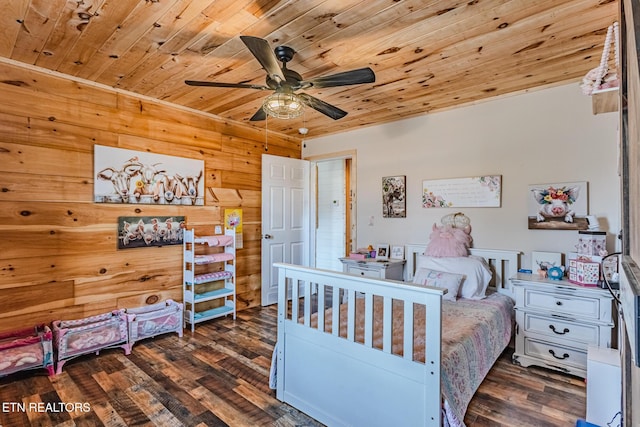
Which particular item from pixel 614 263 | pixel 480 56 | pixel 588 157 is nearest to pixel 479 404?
pixel 614 263

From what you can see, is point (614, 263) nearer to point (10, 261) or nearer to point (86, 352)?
point (86, 352)

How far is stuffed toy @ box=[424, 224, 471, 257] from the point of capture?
3.23m

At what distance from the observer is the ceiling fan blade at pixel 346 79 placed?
190cm

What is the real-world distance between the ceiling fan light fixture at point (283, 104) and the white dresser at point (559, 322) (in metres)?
2.30

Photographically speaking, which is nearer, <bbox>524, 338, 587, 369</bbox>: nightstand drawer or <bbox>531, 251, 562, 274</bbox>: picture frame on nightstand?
<bbox>524, 338, 587, 369</bbox>: nightstand drawer

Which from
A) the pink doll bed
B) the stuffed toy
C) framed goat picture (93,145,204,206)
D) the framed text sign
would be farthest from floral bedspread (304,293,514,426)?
framed goat picture (93,145,204,206)

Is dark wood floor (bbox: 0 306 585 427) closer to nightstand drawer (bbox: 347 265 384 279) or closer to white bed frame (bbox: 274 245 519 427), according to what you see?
white bed frame (bbox: 274 245 519 427)

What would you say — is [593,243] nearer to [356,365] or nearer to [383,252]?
[383,252]

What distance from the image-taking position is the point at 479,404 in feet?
6.92

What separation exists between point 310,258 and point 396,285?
3.25 metres

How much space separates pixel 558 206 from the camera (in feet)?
9.36

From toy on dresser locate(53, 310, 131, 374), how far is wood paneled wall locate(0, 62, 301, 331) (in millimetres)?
104

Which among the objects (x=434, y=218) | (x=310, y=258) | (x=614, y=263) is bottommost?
(x=310, y=258)

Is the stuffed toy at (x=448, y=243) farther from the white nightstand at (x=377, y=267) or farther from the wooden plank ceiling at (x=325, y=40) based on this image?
the wooden plank ceiling at (x=325, y=40)
